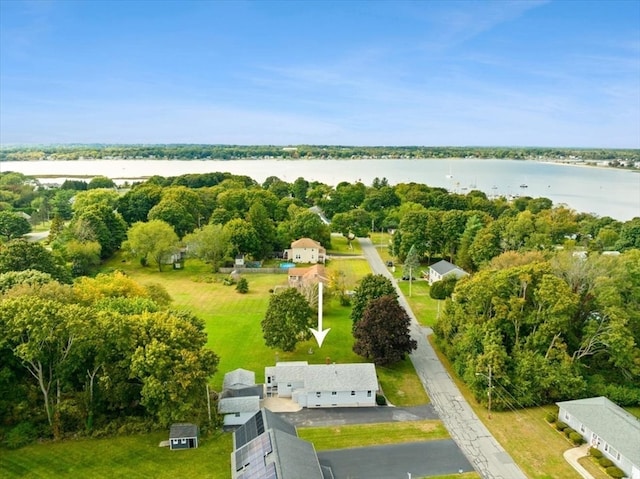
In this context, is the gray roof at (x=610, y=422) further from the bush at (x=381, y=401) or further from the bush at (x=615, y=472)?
the bush at (x=381, y=401)

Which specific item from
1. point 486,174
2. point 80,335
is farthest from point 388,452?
point 486,174

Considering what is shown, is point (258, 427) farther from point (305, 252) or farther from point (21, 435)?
point (305, 252)

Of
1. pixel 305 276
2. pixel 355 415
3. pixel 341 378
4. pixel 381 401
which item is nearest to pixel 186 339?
pixel 341 378

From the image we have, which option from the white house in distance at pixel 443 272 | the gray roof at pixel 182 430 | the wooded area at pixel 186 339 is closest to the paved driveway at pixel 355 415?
the wooded area at pixel 186 339

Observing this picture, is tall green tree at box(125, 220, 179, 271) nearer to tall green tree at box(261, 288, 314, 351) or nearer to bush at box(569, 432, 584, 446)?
tall green tree at box(261, 288, 314, 351)

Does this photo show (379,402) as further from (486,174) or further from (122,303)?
(486,174)

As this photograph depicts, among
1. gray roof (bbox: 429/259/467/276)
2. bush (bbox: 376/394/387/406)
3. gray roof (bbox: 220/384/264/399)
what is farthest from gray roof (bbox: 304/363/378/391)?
gray roof (bbox: 429/259/467/276)
